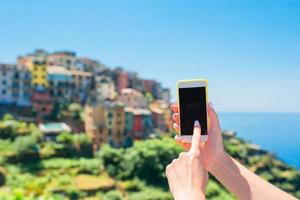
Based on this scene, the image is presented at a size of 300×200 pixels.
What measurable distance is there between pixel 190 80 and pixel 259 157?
84.9ft

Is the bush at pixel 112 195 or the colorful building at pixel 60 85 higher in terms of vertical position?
the colorful building at pixel 60 85

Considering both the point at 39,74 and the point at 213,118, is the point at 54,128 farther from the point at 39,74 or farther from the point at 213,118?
the point at 213,118

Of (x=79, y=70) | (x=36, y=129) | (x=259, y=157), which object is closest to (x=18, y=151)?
(x=36, y=129)

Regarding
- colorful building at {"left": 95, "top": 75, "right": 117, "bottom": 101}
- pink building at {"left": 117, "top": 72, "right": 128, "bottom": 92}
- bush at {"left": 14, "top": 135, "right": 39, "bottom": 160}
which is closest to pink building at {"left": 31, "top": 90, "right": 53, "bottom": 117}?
colorful building at {"left": 95, "top": 75, "right": 117, "bottom": 101}

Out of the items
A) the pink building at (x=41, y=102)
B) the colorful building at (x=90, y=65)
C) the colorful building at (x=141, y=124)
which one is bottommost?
the colorful building at (x=141, y=124)

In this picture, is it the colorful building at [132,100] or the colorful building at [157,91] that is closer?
the colorful building at [132,100]

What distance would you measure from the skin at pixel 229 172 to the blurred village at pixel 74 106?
19687mm

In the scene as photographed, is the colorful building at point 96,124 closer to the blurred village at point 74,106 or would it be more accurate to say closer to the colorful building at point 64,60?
the blurred village at point 74,106

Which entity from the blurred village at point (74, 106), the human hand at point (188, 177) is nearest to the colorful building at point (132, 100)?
the blurred village at point (74, 106)

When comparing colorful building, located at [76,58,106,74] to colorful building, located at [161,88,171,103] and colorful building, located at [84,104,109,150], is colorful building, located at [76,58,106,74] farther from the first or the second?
colorful building, located at [84,104,109,150]

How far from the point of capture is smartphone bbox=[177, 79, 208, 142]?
1126mm

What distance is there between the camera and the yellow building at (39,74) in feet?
77.3

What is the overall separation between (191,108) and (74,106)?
2245 cm

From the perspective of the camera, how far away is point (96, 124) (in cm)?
2205
